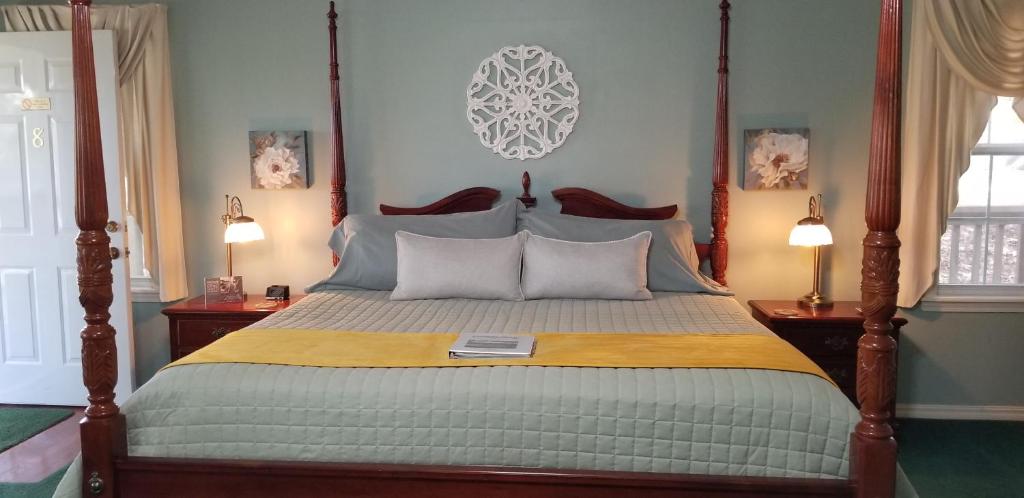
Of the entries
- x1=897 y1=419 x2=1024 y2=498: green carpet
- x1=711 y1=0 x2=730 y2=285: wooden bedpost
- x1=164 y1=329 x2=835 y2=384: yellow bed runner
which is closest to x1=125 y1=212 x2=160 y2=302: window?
x1=164 y1=329 x2=835 y2=384: yellow bed runner

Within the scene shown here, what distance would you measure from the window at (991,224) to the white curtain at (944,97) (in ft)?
0.60

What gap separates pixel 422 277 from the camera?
3.21 meters

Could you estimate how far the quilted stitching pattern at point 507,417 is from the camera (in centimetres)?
196

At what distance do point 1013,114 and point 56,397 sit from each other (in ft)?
16.8

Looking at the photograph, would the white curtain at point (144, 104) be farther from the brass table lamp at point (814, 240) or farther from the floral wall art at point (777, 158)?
the brass table lamp at point (814, 240)

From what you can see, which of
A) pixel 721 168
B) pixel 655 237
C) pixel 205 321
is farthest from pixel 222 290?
pixel 721 168

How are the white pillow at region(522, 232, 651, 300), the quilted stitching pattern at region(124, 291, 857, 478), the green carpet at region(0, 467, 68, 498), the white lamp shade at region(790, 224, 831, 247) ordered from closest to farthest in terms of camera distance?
the quilted stitching pattern at region(124, 291, 857, 478), the green carpet at region(0, 467, 68, 498), the white pillow at region(522, 232, 651, 300), the white lamp shade at region(790, 224, 831, 247)

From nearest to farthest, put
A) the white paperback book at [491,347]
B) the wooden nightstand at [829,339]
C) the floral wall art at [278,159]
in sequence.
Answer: the white paperback book at [491,347] → the wooden nightstand at [829,339] → the floral wall art at [278,159]

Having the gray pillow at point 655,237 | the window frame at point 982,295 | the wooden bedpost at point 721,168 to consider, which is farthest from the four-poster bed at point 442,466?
the window frame at point 982,295

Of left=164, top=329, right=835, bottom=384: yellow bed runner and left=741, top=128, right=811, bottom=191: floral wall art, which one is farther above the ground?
left=741, top=128, right=811, bottom=191: floral wall art

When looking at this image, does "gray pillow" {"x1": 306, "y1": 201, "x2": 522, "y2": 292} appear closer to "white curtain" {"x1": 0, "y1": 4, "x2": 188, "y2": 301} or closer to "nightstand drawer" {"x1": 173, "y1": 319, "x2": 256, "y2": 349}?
"nightstand drawer" {"x1": 173, "y1": 319, "x2": 256, "y2": 349}

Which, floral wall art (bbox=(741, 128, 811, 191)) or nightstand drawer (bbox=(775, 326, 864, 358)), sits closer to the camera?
nightstand drawer (bbox=(775, 326, 864, 358))

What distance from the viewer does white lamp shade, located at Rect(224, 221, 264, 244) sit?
144 inches

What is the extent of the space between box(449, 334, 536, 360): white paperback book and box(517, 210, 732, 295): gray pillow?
1.15m
